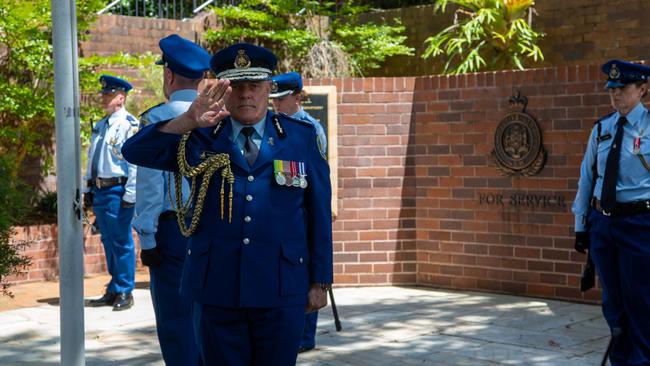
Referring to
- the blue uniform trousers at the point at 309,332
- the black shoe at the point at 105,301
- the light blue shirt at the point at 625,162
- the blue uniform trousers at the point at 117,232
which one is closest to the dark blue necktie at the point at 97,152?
the blue uniform trousers at the point at 117,232

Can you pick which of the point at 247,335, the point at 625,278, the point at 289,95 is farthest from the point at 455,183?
the point at 247,335

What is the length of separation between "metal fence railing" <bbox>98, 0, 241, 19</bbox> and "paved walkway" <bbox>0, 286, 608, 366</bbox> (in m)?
6.42

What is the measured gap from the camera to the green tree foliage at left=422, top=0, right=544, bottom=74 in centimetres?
1348

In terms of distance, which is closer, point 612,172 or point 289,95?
point 612,172

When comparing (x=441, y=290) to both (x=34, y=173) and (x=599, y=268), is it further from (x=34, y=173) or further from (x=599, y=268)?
(x=34, y=173)

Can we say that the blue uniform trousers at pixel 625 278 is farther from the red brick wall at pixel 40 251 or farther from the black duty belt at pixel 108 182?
the red brick wall at pixel 40 251

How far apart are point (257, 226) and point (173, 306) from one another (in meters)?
1.42

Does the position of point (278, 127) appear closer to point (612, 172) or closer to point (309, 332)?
point (612, 172)

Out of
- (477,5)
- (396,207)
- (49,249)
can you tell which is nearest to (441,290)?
(396,207)

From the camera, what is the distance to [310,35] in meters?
14.8

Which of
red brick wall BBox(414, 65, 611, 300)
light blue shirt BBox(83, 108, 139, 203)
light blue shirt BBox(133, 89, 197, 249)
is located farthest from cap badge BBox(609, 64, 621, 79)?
light blue shirt BBox(83, 108, 139, 203)

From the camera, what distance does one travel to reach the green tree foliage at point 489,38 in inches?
531

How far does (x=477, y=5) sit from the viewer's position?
13.9 m

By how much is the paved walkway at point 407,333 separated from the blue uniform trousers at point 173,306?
154cm
